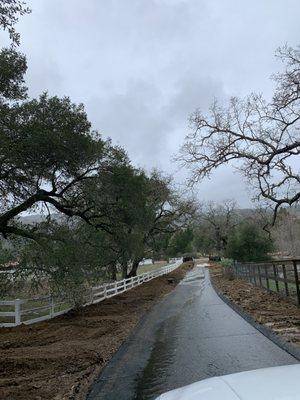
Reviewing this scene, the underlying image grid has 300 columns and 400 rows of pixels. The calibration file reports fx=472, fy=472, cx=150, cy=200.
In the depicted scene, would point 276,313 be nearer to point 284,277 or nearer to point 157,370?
point 284,277

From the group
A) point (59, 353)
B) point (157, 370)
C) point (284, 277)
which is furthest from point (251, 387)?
point (284, 277)

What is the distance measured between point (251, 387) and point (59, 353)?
828 centimetres

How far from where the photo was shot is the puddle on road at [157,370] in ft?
22.8

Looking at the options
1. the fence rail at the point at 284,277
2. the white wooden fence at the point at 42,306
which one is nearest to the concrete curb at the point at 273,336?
the fence rail at the point at 284,277

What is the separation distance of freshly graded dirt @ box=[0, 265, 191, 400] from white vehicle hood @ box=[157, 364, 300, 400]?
417 centimetres

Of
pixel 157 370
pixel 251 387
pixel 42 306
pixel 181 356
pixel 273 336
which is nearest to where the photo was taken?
pixel 251 387

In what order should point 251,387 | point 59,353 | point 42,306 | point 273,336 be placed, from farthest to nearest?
point 42,306
point 59,353
point 273,336
point 251,387

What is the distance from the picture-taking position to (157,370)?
27.3ft

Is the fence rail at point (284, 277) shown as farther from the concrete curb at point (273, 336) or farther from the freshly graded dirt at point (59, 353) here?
the freshly graded dirt at point (59, 353)

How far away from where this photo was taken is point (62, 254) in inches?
718

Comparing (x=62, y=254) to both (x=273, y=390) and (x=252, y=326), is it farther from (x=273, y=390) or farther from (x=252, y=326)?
(x=273, y=390)

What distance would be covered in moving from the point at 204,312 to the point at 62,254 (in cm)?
583

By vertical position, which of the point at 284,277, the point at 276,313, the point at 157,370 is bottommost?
the point at 157,370

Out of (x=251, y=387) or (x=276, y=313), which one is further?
(x=276, y=313)
